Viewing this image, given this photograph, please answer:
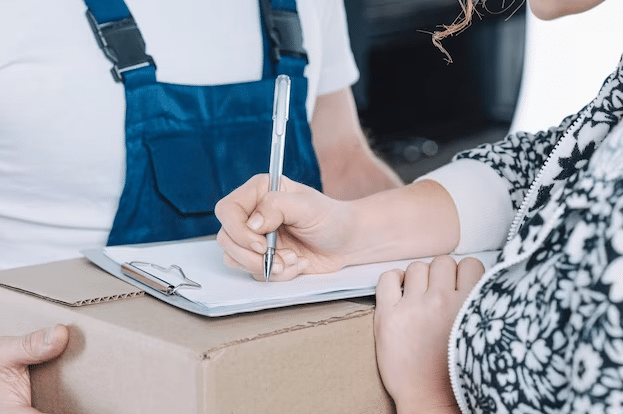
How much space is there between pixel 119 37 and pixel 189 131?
6.4 inches

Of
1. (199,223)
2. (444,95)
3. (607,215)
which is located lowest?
(444,95)

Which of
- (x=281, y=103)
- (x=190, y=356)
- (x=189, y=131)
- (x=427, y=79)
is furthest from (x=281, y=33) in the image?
(x=427, y=79)

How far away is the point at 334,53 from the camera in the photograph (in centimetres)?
144

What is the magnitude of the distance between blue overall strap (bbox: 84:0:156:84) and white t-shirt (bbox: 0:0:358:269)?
0.01 metres

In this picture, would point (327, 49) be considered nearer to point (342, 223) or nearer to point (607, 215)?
point (342, 223)

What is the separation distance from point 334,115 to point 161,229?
1.55 feet

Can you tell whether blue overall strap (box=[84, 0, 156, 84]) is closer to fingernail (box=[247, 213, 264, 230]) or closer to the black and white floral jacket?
fingernail (box=[247, 213, 264, 230])

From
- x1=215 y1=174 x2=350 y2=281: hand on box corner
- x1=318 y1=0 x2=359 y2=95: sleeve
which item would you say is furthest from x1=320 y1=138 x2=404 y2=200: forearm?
x1=215 y1=174 x2=350 y2=281: hand on box corner

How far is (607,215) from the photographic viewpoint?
0.54 meters

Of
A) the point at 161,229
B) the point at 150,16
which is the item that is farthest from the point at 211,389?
the point at 150,16

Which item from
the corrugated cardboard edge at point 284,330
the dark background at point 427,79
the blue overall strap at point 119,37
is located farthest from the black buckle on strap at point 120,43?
the dark background at point 427,79

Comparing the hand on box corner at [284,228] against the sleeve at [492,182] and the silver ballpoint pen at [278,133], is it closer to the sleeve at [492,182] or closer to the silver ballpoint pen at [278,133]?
the silver ballpoint pen at [278,133]

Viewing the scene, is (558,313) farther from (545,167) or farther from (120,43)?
(120,43)

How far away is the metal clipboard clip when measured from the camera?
0.72 metres
